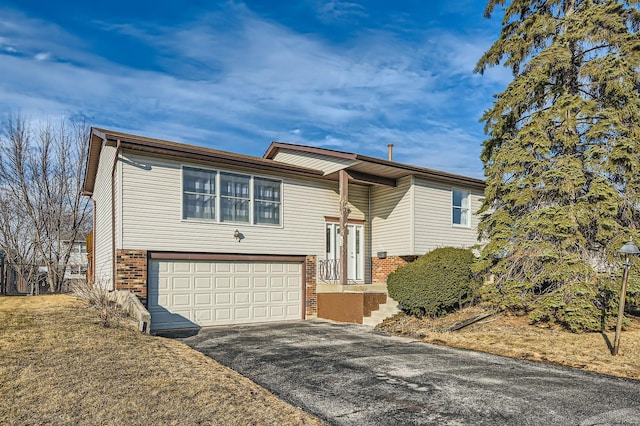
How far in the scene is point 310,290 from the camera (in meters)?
14.6

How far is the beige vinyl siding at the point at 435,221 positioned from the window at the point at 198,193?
631 centimetres

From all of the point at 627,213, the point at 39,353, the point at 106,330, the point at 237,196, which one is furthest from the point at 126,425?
the point at 627,213

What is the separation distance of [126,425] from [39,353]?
329cm

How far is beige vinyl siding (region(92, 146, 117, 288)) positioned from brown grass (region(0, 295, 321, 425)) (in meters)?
4.56

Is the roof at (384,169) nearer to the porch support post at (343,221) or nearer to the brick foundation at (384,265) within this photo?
the porch support post at (343,221)

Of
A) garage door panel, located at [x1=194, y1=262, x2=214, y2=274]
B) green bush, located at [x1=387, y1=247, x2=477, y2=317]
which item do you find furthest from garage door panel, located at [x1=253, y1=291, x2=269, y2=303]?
green bush, located at [x1=387, y1=247, x2=477, y2=317]

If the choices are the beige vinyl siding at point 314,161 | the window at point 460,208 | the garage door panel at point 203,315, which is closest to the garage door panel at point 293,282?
the garage door panel at point 203,315

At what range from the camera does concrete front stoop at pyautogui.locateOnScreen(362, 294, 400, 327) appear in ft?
41.5

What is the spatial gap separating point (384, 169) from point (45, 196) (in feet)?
64.2

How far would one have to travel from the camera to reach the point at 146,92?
60.8 ft

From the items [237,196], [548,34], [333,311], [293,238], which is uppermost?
[548,34]

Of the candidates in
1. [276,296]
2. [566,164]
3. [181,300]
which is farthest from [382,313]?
[566,164]

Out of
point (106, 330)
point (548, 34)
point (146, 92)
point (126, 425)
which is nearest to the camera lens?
point (126, 425)

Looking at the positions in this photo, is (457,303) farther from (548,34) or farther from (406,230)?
(548,34)
